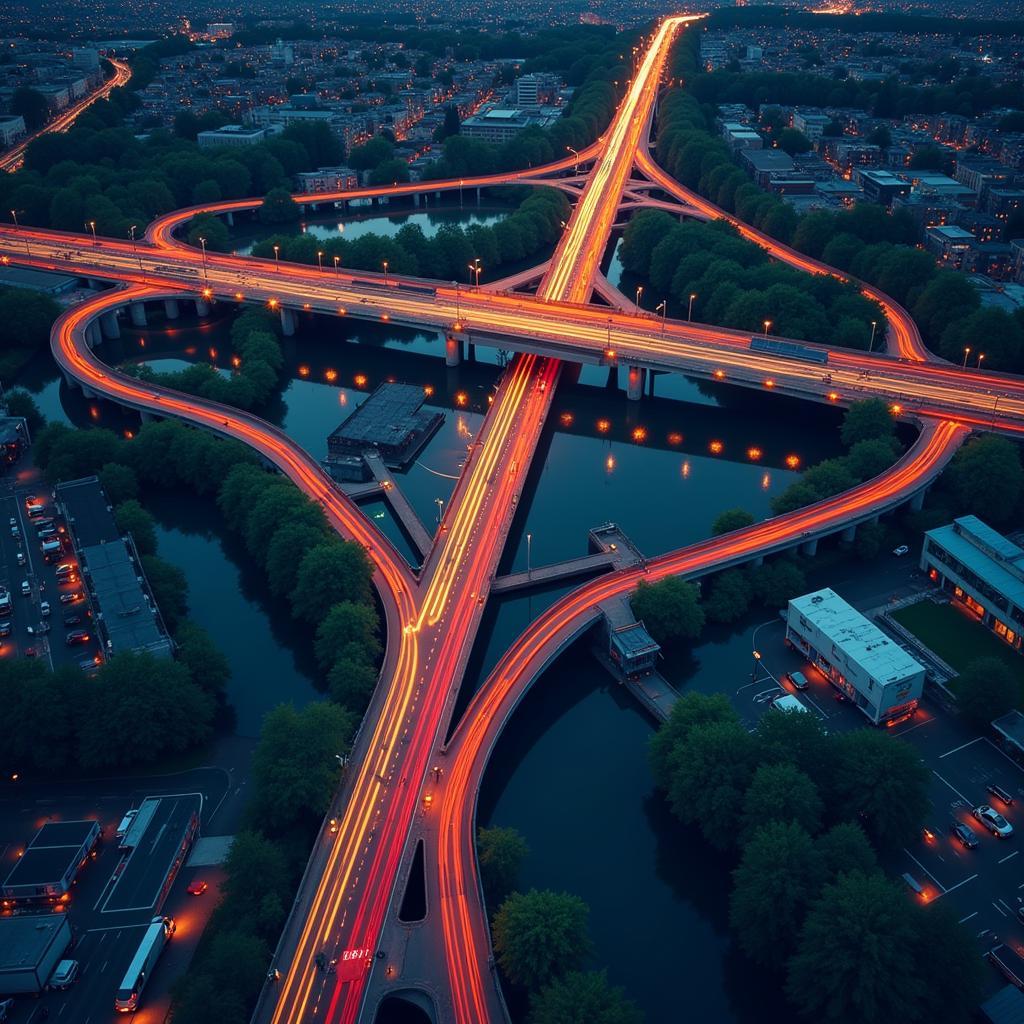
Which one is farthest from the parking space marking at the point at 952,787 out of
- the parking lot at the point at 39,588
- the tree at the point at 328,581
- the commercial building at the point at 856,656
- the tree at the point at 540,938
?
the parking lot at the point at 39,588

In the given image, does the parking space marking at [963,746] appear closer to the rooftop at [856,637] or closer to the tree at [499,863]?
the rooftop at [856,637]

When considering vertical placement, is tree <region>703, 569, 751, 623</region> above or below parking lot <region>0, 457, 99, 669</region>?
above

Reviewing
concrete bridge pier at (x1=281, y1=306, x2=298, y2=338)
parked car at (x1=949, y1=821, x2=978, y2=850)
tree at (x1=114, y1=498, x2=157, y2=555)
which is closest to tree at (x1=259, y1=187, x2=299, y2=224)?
concrete bridge pier at (x1=281, y1=306, x2=298, y2=338)

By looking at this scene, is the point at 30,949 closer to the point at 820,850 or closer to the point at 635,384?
the point at 820,850

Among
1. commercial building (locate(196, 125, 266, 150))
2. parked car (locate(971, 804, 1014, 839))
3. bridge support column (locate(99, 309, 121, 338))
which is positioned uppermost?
commercial building (locate(196, 125, 266, 150))

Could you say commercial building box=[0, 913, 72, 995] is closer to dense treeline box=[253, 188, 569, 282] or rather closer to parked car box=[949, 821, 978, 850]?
parked car box=[949, 821, 978, 850]

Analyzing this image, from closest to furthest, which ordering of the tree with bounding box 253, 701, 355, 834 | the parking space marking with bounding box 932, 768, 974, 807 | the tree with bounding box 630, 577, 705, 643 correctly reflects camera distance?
the tree with bounding box 253, 701, 355, 834 → the parking space marking with bounding box 932, 768, 974, 807 → the tree with bounding box 630, 577, 705, 643

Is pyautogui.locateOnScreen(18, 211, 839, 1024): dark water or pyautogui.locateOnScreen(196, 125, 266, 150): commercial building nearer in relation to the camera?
pyautogui.locateOnScreen(18, 211, 839, 1024): dark water
